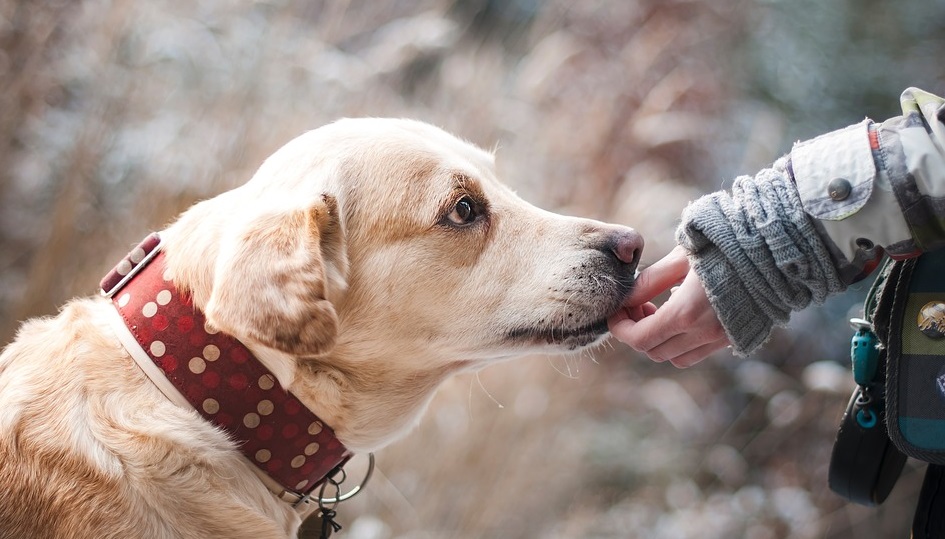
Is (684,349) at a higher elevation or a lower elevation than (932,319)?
lower

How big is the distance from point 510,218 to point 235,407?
0.86m

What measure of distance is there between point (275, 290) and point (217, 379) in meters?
0.25

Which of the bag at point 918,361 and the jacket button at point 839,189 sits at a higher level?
→ the jacket button at point 839,189

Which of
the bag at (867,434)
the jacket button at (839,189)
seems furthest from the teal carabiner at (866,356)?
the jacket button at (839,189)

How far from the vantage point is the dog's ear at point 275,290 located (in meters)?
1.58

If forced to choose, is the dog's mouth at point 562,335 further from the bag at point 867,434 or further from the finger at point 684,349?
the bag at point 867,434

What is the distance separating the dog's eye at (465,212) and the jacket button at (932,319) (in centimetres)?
105

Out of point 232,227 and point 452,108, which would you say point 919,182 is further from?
point 452,108

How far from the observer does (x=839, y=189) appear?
5.11 ft

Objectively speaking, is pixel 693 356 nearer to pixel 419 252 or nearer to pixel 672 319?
pixel 672 319

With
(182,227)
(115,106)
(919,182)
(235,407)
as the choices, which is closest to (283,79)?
(115,106)

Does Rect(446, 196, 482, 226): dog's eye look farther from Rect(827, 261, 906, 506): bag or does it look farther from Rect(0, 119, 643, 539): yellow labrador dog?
Rect(827, 261, 906, 506): bag

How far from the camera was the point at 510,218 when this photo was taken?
2.13 m

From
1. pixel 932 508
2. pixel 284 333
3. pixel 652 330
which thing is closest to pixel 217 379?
pixel 284 333
